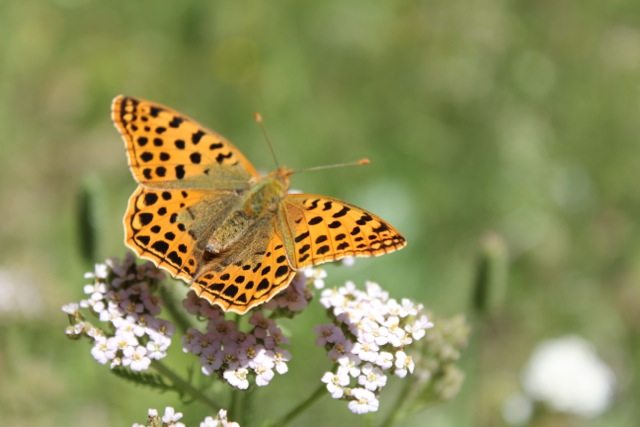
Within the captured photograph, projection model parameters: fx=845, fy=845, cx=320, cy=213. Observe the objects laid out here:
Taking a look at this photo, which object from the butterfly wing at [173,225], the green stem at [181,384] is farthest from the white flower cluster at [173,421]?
the butterfly wing at [173,225]

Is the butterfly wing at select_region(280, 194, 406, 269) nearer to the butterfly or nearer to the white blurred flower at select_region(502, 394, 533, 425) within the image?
the butterfly

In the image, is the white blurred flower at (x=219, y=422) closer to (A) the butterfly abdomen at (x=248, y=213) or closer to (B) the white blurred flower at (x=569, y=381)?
(A) the butterfly abdomen at (x=248, y=213)

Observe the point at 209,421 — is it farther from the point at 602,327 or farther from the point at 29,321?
the point at 602,327

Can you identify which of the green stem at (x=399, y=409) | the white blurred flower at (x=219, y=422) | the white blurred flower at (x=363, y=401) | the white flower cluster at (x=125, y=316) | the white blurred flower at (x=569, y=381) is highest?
the white flower cluster at (x=125, y=316)

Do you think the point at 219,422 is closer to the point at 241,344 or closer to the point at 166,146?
the point at 241,344

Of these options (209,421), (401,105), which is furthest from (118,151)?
(209,421)

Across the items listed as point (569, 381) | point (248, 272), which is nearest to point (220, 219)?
point (248, 272)
